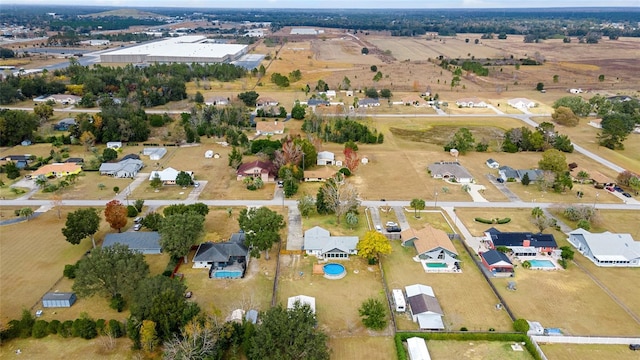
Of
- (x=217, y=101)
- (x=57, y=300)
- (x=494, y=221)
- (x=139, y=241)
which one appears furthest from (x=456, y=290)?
(x=217, y=101)

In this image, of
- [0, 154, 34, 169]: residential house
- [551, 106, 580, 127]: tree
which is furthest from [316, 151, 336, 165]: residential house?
[551, 106, 580, 127]: tree

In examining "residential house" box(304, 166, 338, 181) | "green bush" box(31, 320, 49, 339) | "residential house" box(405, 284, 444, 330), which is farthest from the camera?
"residential house" box(304, 166, 338, 181)

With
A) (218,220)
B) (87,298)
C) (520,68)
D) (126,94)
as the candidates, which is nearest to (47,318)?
(87,298)

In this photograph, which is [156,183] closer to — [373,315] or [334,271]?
[334,271]

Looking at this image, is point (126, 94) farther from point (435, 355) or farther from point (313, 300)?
point (435, 355)

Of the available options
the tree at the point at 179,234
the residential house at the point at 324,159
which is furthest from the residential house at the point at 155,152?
the tree at the point at 179,234

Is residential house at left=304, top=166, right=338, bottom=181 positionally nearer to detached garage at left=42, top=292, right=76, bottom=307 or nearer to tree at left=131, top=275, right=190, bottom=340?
tree at left=131, top=275, right=190, bottom=340
